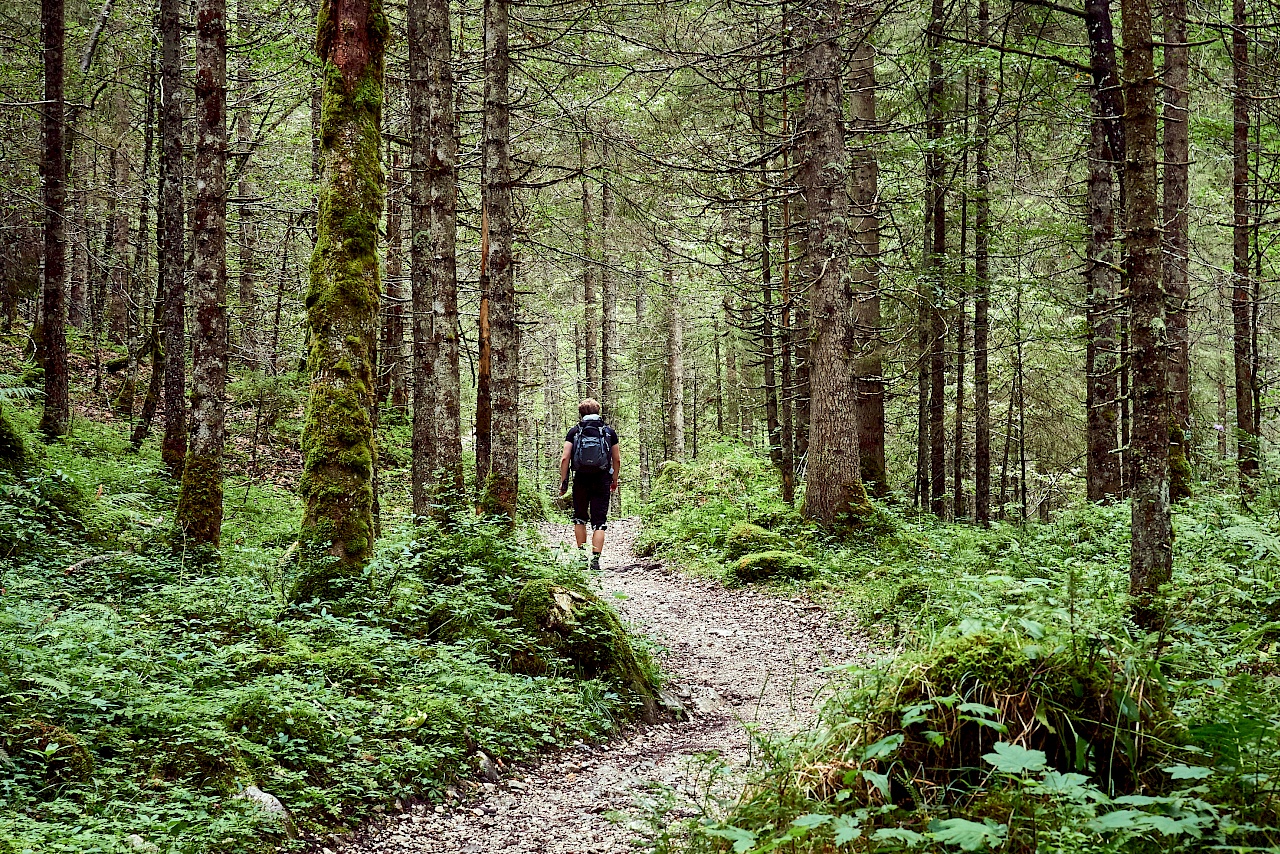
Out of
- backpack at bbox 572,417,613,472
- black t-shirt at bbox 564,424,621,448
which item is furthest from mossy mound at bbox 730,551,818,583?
black t-shirt at bbox 564,424,621,448

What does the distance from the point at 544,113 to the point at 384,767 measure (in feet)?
45.9

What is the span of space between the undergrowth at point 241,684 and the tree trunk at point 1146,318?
413 cm

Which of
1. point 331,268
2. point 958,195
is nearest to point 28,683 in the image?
point 331,268

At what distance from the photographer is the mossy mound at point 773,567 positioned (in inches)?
450

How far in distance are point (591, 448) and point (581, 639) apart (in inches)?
196

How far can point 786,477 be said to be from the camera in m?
16.7

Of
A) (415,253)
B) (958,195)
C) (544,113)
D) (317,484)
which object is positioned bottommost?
(317,484)

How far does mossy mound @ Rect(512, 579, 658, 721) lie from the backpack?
444 cm

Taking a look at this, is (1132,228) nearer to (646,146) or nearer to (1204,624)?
(1204,624)

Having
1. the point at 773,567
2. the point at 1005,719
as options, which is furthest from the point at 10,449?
the point at 1005,719

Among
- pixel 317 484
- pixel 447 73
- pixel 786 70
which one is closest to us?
pixel 317 484

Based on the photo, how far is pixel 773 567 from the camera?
11758mm

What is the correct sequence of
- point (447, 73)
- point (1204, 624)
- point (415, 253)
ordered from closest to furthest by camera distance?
point (1204, 624)
point (447, 73)
point (415, 253)

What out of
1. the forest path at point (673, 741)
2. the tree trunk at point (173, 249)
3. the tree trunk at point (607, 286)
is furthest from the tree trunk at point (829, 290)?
the tree trunk at point (607, 286)
